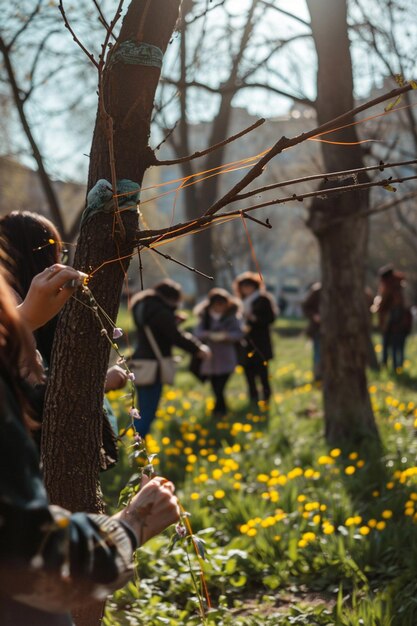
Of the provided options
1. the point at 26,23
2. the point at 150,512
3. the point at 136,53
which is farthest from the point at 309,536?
the point at 26,23

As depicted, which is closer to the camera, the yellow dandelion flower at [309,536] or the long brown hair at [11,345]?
the long brown hair at [11,345]

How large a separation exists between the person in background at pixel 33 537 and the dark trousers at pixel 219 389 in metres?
6.95

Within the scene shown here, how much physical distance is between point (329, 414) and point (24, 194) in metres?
32.1

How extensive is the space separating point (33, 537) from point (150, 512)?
0.42 metres

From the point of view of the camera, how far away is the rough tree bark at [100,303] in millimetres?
2416

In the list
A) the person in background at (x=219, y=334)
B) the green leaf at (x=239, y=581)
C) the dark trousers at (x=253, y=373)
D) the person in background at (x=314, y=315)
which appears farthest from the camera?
the person in background at (x=314, y=315)

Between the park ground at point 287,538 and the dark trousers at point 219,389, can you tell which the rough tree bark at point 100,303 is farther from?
the dark trousers at point 219,389

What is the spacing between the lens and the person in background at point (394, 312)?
37.7 ft

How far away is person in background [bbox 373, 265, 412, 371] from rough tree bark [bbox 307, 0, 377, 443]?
5000mm

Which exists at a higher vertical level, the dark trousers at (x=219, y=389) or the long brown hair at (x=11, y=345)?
the long brown hair at (x=11, y=345)

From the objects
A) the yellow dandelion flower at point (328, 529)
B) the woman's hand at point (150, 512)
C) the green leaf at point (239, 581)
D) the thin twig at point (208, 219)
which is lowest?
the green leaf at point (239, 581)

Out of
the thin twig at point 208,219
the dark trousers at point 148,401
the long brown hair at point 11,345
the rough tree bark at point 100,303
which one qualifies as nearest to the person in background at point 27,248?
the rough tree bark at point 100,303

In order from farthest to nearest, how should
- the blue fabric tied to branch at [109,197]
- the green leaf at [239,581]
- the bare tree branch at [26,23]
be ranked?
1. the bare tree branch at [26,23]
2. the green leaf at [239,581]
3. the blue fabric tied to branch at [109,197]

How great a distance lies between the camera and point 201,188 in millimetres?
15320
